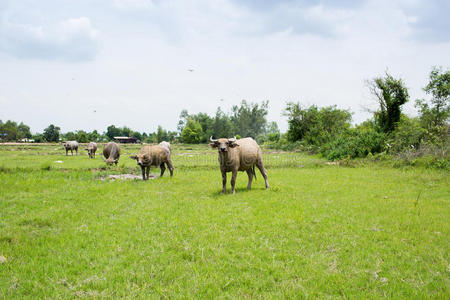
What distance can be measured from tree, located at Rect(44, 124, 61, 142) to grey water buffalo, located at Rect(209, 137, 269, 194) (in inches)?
3403

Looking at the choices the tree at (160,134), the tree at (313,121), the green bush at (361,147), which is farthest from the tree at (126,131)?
the green bush at (361,147)

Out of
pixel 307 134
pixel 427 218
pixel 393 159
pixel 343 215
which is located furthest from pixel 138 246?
pixel 307 134

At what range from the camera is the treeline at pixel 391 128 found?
1814 centimetres

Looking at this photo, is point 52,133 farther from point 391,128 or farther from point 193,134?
point 391,128

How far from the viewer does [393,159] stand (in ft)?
53.8

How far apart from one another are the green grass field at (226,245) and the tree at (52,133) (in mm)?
82920

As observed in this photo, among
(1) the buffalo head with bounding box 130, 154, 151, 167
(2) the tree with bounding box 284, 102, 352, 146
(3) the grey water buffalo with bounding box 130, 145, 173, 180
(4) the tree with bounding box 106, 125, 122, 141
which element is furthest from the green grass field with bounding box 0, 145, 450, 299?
(4) the tree with bounding box 106, 125, 122, 141

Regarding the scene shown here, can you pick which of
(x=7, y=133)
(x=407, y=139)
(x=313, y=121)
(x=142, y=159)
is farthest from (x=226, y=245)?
(x=7, y=133)

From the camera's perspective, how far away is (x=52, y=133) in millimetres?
78375

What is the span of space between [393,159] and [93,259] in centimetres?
1807

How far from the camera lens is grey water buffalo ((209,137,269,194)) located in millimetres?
9091

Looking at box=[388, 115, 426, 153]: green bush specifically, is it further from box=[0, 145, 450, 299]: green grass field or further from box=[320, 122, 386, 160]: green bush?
box=[0, 145, 450, 299]: green grass field

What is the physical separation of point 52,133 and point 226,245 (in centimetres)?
9169

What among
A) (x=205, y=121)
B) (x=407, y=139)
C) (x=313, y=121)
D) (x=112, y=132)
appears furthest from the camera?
(x=112, y=132)
